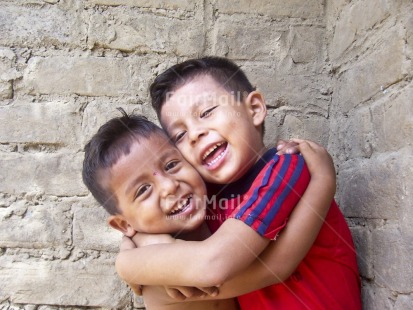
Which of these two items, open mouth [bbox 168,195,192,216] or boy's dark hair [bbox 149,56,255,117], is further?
boy's dark hair [bbox 149,56,255,117]

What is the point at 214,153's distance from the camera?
162 cm

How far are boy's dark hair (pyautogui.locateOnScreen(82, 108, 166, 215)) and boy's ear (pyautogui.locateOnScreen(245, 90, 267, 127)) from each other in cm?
33

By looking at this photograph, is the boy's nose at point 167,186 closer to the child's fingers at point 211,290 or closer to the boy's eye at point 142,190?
the boy's eye at point 142,190

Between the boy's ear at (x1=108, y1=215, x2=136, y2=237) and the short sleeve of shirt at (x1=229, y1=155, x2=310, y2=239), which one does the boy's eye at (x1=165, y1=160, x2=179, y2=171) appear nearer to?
the boy's ear at (x1=108, y1=215, x2=136, y2=237)

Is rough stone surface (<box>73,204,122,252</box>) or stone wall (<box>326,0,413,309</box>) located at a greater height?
stone wall (<box>326,0,413,309</box>)

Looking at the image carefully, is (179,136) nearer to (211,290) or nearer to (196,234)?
(196,234)

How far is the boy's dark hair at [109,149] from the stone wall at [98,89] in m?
0.33

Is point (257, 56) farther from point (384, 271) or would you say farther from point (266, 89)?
point (384, 271)

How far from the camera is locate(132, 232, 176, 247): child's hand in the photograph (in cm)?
150

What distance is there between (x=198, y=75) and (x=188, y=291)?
0.77 m

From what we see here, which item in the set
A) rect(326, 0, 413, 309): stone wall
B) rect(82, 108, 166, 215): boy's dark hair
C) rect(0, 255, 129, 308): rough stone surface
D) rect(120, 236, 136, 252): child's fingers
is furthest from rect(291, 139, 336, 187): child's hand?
rect(0, 255, 129, 308): rough stone surface

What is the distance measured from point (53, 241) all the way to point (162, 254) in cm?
76

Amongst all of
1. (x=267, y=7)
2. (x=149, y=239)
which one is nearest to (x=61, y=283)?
(x=149, y=239)

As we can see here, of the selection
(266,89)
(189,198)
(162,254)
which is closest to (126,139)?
(189,198)
